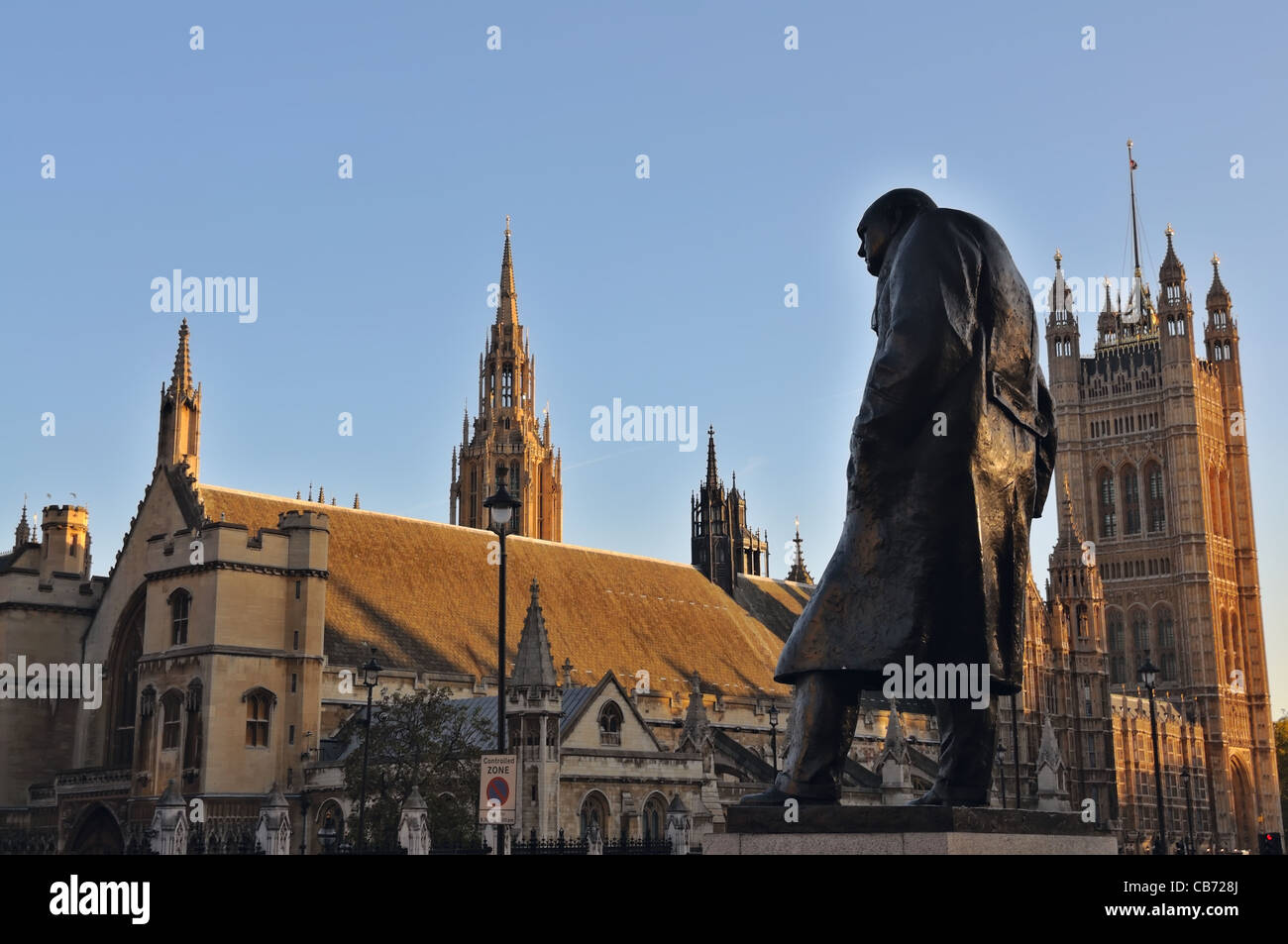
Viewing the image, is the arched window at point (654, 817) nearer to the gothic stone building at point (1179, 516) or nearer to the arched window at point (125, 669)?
the arched window at point (125, 669)

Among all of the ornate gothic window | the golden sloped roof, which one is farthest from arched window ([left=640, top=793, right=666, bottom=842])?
the ornate gothic window

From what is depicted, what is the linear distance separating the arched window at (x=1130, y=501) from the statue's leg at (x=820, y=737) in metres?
127

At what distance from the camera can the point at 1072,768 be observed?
89.0 metres

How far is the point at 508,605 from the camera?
186 feet

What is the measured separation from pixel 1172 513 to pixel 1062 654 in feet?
154

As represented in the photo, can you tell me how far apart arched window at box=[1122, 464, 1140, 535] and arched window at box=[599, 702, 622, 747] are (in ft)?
318

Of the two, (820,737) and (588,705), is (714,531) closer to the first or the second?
(588,705)

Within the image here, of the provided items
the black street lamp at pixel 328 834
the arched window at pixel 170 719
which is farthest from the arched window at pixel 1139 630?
the arched window at pixel 170 719

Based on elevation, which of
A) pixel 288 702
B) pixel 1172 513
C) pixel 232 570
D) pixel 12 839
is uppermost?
pixel 1172 513

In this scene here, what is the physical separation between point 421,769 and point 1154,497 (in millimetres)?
104857

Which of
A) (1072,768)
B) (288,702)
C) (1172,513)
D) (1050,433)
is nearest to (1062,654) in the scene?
(1072,768)

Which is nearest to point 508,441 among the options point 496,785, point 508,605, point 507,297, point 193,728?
point 507,297

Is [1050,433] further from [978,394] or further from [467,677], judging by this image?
[467,677]

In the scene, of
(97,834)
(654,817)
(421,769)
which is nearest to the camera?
(421,769)
